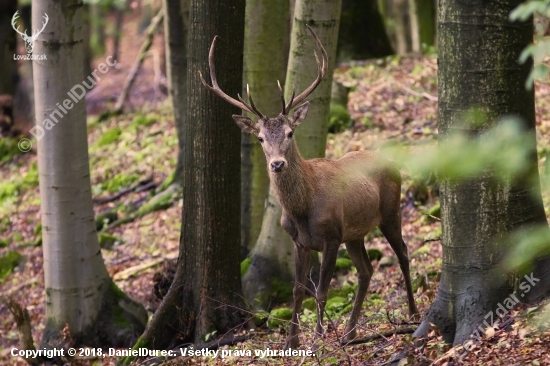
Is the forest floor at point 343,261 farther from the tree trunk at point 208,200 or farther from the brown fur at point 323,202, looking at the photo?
the brown fur at point 323,202

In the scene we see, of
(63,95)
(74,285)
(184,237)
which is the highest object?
(63,95)

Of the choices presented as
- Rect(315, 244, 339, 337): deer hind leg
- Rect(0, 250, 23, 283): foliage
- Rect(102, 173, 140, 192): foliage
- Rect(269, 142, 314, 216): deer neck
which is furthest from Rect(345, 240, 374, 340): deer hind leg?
Rect(102, 173, 140, 192): foliage

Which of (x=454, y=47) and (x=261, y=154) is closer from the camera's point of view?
(x=454, y=47)

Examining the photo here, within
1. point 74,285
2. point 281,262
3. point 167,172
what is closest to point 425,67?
point 167,172

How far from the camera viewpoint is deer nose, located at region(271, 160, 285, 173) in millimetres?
6320

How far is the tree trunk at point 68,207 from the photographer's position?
8500 millimetres

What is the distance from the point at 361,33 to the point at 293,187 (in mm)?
11235

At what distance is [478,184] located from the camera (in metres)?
5.13

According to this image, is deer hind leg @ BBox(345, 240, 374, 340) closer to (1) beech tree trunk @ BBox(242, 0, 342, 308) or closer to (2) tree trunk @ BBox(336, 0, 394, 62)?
(1) beech tree trunk @ BBox(242, 0, 342, 308)

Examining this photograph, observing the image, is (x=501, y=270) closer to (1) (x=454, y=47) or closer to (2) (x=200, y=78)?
(1) (x=454, y=47)

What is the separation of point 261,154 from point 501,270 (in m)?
5.00

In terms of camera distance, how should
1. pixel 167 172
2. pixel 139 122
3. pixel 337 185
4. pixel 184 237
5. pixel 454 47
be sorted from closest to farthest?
pixel 454 47 → pixel 337 185 → pixel 184 237 → pixel 167 172 → pixel 139 122

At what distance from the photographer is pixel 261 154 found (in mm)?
9836

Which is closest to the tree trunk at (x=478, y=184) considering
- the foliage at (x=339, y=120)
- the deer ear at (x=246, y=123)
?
the deer ear at (x=246, y=123)
